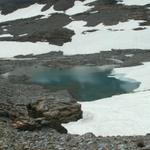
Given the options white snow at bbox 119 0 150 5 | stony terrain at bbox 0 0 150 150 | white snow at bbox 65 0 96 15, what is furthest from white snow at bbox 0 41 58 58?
white snow at bbox 119 0 150 5

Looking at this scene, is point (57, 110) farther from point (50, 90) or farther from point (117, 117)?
point (50, 90)

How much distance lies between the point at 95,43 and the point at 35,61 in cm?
1696

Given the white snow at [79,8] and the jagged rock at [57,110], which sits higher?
the jagged rock at [57,110]

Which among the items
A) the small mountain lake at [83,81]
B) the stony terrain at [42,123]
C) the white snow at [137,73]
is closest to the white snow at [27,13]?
the small mountain lake at [83,81]

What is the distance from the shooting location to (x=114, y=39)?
3681 inches

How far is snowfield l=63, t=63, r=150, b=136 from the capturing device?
2962 centimetres

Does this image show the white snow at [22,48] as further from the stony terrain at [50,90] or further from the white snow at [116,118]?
the white snow at [116,118]

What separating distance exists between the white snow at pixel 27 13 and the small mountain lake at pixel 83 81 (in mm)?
56809

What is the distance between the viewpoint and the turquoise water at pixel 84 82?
53.6m

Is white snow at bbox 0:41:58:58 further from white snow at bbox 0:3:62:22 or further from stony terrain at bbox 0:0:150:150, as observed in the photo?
white snow at bbox 0:3:62:22

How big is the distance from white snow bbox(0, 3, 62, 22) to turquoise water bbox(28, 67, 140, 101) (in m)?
57.8

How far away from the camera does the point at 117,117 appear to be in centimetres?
3256

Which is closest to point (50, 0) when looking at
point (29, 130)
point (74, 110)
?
point (74, 110)

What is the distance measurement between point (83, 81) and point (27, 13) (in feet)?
251
